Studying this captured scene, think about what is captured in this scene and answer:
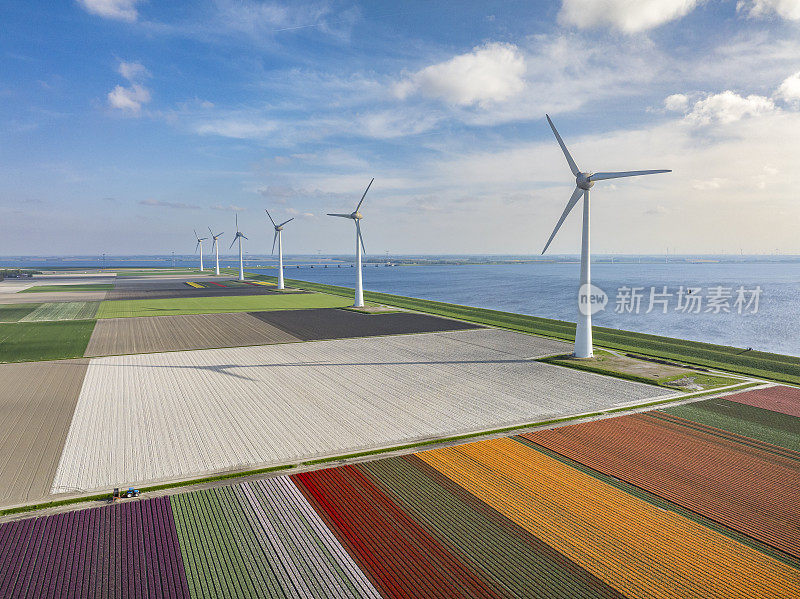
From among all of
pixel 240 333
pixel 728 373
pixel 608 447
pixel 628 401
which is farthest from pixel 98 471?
pixel 728 373

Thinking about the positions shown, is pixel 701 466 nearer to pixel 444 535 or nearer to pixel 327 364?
pixel 444 535

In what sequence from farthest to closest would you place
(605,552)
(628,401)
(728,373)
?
1. (728,373)
2. (628,401)
3. (605,552)

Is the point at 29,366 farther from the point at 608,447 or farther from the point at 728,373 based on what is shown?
the point at 728,373

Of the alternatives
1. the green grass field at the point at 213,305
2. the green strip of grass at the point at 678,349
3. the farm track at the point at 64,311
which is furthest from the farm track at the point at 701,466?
the farm track at the point at 64,311

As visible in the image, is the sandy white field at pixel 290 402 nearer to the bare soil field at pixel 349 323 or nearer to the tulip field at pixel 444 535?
the tulip field at pixel 444 535

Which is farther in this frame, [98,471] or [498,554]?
[98,471]
